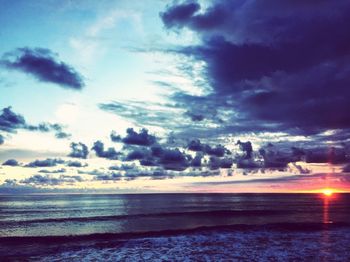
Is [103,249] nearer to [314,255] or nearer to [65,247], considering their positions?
[65,247]

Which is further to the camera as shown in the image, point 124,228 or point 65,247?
point 124,228

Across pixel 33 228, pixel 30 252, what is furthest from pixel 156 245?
pixel 33 228

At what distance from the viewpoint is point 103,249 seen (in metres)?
32.2

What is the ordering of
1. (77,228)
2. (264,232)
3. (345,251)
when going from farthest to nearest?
(77,228) → (264,232) → (345,251)

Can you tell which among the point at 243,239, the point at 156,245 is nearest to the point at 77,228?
the point at 156,245

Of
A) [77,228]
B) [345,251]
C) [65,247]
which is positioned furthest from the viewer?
[77,228]

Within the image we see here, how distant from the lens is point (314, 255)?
27797 millimetres

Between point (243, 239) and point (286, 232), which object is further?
point (286, 232)

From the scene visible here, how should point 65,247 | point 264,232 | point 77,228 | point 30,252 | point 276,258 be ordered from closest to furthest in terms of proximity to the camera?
1. point 276,258
2. point 30,252
3. point 65,247
4. point 264,232
5. point 77,228

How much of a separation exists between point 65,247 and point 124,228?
68.5ft

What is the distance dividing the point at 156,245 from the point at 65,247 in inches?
361

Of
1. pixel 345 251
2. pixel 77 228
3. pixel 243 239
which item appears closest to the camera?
pixel 345 251

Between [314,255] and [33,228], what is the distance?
44.7 meters

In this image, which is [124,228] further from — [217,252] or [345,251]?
[345,251]
